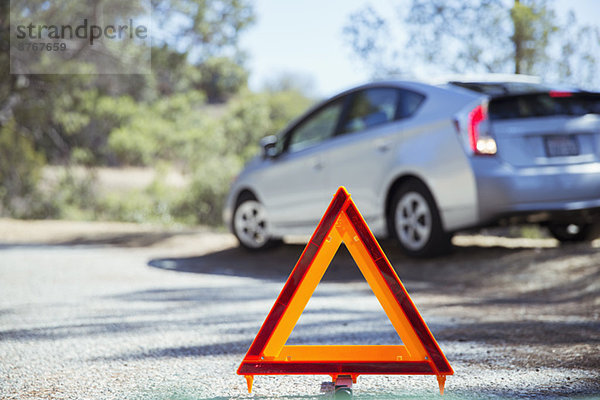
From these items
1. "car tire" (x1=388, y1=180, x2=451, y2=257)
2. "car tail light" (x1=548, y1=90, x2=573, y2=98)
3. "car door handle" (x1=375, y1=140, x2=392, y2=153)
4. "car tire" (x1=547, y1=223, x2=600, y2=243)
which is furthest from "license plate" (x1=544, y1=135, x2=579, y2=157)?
"car door handle" (x1=375, y1=140, x2=392, y2=153)

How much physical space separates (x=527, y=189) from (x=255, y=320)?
9.73 feet

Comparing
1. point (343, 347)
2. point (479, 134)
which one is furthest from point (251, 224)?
point (343, 347)

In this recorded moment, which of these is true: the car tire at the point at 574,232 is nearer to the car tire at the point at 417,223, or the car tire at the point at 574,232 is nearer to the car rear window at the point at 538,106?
the car rear window at the point at 538,106

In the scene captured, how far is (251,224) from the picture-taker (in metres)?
8.84

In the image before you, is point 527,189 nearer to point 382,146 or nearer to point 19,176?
point 382,146

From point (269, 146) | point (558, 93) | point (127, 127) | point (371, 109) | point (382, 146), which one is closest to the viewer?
point (558, 93)

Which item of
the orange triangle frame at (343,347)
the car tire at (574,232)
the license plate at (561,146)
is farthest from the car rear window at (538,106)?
the orange triangle frame at (343,347)

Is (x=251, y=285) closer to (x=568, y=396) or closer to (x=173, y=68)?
(x=568, y=396)

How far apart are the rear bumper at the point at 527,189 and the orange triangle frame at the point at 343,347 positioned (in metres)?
3.79

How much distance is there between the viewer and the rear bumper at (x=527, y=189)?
6.34m

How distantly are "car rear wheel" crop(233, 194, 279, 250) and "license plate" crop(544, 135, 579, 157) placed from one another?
3458 millimetres

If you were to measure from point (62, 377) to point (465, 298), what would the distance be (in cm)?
349

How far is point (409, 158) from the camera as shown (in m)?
6.98

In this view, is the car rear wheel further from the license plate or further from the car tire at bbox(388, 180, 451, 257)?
the license plate
